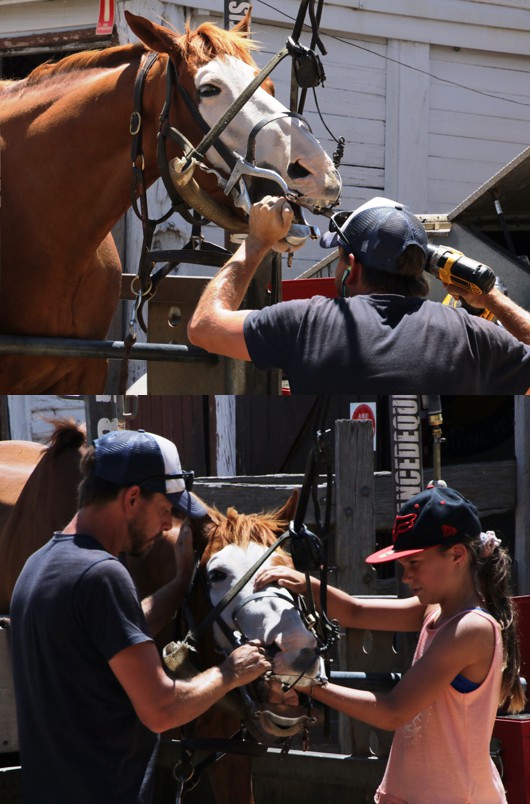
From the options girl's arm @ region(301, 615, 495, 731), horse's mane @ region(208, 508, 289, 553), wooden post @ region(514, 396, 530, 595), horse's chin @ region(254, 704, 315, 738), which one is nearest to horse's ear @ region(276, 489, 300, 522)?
horse's mane @ region(208, 508, 289, 553)

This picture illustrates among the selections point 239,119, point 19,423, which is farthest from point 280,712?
point 19,423

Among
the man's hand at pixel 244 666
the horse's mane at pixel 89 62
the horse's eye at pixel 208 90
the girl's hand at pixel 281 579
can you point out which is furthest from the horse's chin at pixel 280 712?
the horse's mane at pixel 89 62

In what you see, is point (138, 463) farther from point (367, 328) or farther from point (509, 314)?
point (509, 314)

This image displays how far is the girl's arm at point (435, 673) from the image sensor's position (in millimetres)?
2480

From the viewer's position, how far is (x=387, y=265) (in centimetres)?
265

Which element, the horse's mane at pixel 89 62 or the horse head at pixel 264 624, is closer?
the horse head at pixel 264 624

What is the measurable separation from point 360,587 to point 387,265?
172 cm

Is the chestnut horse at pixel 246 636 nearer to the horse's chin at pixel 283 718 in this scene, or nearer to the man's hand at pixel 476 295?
the horse's chin at pixel 283 718

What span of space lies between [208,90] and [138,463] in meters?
1.76

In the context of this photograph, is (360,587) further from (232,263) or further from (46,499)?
(232,263)

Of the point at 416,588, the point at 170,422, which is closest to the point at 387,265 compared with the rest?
the point at 416,588

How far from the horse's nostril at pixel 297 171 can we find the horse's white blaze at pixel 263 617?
132cm

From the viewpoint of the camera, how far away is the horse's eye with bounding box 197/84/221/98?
12.1 ft

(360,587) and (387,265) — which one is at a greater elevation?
(387,265)
